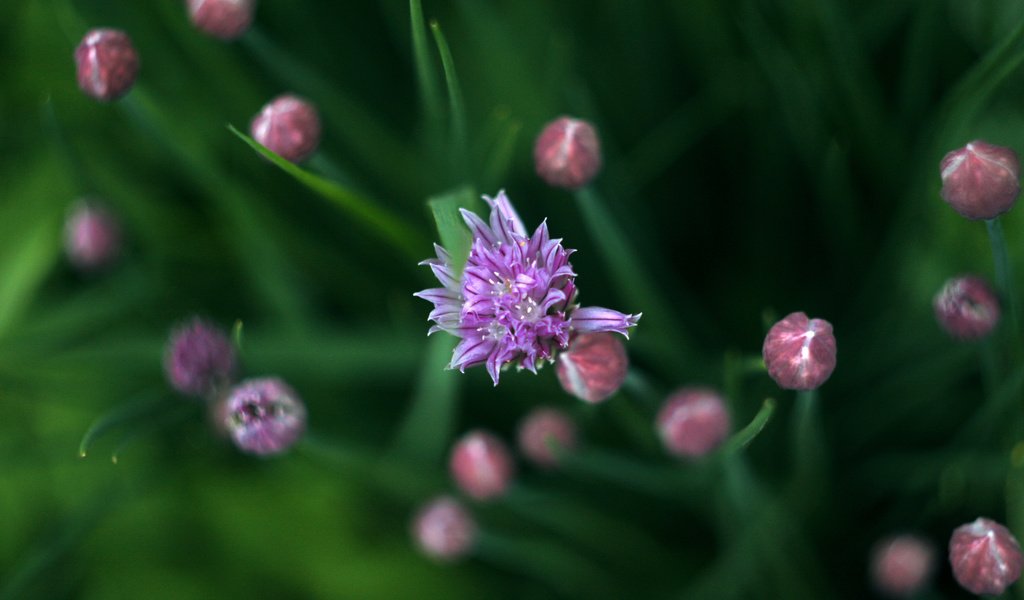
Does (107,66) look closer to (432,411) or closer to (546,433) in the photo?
(432,411)

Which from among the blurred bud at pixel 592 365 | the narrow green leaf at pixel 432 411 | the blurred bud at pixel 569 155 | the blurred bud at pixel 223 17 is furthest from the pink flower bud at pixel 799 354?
the blurred bud at pixel 223 17

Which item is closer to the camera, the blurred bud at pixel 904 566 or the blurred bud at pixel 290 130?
the blurred bud at pixel 290 130

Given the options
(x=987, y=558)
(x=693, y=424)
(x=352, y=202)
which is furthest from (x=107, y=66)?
(x=987, y=558)

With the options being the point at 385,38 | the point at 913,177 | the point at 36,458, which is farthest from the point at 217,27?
the point at 913,177

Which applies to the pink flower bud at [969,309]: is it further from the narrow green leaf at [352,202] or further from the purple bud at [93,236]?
the purple bud at [93,236]

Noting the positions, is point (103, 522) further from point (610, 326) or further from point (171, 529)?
point (610, 326)

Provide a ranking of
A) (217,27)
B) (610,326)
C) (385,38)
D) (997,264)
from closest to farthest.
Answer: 1. (610,326)
2. (997,264)
3. (217,27)
4. (385,38)

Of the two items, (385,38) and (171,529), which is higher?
(385,38)
